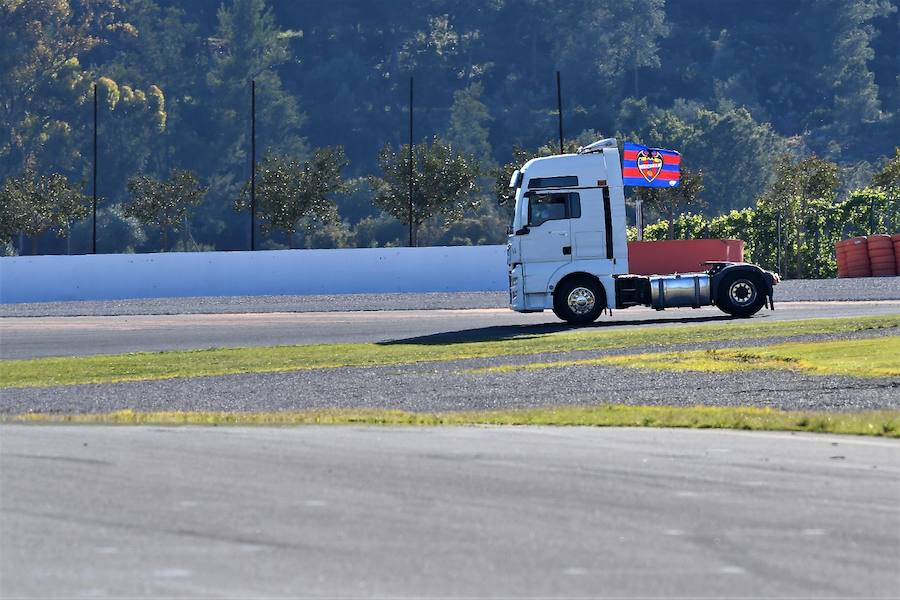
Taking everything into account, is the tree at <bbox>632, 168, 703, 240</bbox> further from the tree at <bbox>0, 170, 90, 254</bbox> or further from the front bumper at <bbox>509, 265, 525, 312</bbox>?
the front bumper at <bbox>509, 265, 525, 312</bbox>

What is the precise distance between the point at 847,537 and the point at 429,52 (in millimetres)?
127912

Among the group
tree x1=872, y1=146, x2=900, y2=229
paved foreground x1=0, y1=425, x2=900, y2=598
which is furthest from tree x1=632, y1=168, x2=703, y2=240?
paved foreground x1=0, y1=425, x2=900, y2=598

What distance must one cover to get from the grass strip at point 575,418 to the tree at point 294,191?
58455 millimetres

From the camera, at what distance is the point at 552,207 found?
31.4 metres

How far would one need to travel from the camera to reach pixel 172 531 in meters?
8.15

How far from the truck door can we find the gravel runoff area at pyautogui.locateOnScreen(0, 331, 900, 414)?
8.60 meters

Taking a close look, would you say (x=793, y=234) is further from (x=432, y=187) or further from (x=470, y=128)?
(x=470, y=128)

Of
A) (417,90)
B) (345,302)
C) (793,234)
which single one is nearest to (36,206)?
(793,234)

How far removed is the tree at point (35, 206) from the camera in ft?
244

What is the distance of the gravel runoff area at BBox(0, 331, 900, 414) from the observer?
17344 millimetres

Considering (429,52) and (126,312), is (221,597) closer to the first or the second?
(126,312)

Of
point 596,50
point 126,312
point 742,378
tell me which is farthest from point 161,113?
point 742,378

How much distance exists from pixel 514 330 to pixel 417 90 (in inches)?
4056

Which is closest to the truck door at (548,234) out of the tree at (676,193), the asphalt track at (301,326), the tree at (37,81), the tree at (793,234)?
the asphalt track at (301,326)
